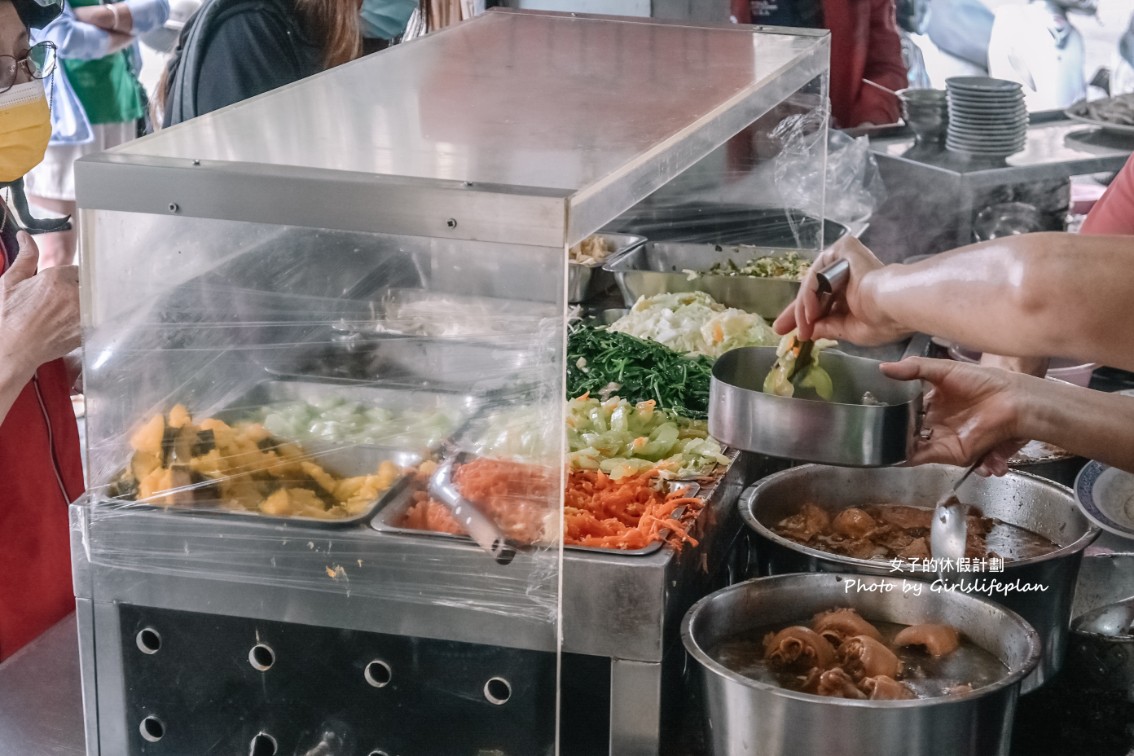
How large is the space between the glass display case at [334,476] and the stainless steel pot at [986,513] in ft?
0.88

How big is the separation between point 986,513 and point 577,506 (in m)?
0.84

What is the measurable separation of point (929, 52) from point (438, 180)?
6.60m

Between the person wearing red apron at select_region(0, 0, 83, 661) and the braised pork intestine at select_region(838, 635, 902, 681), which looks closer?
the braised pork intestine at select_region(838, 635, 902, 681)

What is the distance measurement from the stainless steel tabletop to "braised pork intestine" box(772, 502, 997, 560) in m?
1.25

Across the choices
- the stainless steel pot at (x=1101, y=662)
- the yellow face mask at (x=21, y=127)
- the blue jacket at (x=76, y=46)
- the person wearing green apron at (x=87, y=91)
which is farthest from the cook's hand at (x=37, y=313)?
the blue jacket at (x=76, y=46)

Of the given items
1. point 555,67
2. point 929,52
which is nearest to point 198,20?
point 555,67

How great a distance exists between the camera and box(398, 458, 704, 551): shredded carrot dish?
161 cm

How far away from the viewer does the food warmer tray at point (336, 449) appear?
5.49 ft

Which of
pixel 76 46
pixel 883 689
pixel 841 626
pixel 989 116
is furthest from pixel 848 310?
pixel 76 46

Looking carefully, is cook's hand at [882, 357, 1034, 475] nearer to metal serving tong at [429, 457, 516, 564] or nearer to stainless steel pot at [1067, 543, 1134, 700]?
stainless steel pot at [1067, 543, 1134, 700]

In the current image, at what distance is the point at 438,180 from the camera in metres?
1.49

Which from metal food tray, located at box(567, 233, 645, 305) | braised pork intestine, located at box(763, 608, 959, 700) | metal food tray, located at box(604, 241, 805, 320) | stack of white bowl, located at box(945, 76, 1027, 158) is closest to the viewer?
braised pork intestine, located at box(763, 608, 959, 700)

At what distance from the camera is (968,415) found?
2227 mm

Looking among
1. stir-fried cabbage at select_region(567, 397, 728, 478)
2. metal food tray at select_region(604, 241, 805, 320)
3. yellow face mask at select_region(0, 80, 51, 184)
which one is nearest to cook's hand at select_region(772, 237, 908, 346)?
stir-fried cabbage at select_region(567, 397, 728, 478)
